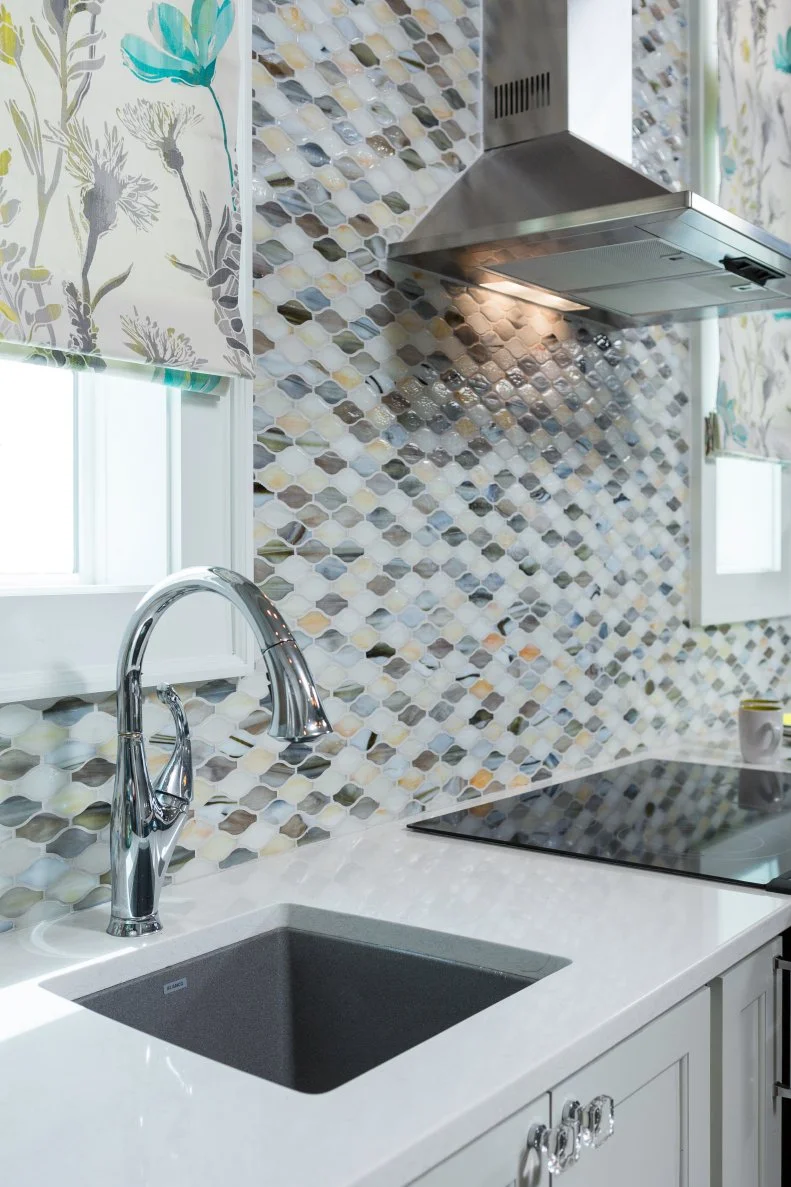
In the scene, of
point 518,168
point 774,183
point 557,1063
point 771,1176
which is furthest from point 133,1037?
point 774,183

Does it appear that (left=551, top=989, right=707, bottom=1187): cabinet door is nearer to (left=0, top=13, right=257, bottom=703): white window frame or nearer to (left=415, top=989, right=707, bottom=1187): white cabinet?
(left=415, top=989, right=707, bottom=1187): white cabinet

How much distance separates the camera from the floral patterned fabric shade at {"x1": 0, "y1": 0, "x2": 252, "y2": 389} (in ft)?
3.60

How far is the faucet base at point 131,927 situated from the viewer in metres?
1.14

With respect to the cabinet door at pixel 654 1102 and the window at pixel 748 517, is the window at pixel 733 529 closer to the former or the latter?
the window at pixel 748 517

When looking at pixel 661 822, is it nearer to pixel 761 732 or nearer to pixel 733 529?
pixel 761 732

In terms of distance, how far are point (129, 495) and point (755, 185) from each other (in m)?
1.80

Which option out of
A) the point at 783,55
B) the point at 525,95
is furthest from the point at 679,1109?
the point at 783,55

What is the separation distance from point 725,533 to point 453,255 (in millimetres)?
1396

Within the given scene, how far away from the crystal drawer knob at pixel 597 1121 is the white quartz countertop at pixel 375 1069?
0.18 feet

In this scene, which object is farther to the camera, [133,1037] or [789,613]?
[789,613]

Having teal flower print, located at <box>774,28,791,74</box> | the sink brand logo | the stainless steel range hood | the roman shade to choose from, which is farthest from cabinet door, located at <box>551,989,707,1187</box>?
teal flower print, located at <box>774,28,791,74</box>

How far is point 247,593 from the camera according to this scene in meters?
1.06

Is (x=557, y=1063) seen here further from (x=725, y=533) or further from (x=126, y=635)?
(x=725, y=533)

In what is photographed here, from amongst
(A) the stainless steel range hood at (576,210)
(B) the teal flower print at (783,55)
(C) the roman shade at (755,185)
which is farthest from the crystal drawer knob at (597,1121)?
(B) the teal flower print at (783,55)
